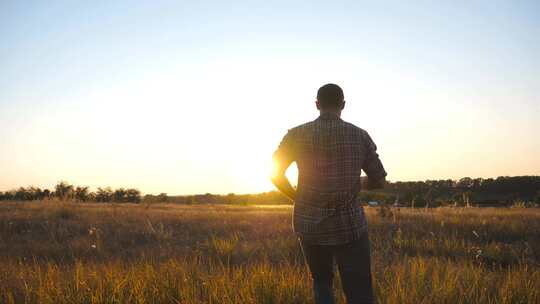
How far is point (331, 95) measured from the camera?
11.7ft

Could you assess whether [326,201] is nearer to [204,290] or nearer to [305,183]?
[305,183]

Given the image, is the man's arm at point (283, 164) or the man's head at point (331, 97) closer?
the man's head at point (331, 97)

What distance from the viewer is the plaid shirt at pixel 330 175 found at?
11.3ft

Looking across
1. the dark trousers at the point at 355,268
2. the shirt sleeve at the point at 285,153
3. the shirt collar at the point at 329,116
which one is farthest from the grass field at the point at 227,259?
the shirt collar at the point at 329,116

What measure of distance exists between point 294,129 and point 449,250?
6.70 meters

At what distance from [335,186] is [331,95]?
27.8 inches

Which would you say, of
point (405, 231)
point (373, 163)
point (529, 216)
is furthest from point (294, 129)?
point (529, 216)

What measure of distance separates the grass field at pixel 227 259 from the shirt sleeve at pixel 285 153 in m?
1.56

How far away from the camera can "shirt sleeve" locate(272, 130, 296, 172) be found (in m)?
3.66

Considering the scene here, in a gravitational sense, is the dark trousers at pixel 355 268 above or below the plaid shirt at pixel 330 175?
below

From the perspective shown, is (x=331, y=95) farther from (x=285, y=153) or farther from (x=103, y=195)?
(x=103, y=195)

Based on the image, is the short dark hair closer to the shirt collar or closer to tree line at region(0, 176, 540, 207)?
the shirt collar

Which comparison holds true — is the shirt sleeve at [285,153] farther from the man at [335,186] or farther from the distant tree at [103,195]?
the distant tree at [103,195]

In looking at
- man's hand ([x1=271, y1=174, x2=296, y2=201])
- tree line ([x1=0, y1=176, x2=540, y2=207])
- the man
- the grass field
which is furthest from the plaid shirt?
tree line ([x1=0, y1=176, x2=540, y2=207])
